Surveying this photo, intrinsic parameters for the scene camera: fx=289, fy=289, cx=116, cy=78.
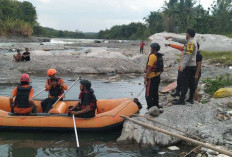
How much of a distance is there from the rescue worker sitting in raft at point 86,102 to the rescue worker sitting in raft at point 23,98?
1085 mm

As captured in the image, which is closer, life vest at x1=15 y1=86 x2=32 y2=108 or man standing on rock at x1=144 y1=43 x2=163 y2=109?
life vest at x1=15 y1=86 x2=32 y2=108

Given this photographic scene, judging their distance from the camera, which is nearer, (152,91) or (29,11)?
(152,91)

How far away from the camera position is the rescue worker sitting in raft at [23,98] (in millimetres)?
7141

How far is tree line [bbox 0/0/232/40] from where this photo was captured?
4734 centimetres

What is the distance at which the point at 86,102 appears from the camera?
23.2 feet

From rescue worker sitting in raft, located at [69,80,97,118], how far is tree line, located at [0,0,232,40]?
43.2 m

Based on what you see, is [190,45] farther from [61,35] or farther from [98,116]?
[61,35]

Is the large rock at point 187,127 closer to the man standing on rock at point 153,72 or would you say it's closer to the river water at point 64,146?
the river water at point 64,146

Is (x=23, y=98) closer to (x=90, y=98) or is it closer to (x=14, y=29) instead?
(x=90, y=98)

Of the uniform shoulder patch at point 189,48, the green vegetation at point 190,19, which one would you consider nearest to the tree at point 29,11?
the green vegetation at point 190,19

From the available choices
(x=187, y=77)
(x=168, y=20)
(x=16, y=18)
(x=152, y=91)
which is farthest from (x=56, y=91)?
(x=16, y=18)

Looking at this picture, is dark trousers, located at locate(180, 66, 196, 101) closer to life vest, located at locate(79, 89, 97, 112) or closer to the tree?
life vest, located at locate(79, 89, 97, 112)

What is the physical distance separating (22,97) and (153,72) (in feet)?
11.1

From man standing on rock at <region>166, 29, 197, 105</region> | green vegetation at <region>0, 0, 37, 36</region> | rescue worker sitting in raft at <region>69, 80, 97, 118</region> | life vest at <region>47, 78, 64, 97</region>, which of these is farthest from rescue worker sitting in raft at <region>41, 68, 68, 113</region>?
green vegetation at <region>0, 0, 37, 36</region>
